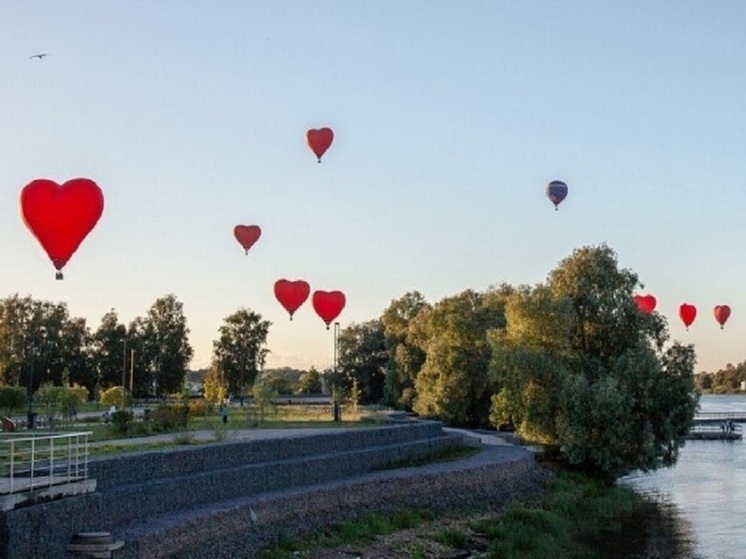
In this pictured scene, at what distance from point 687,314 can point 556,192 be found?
13.7 meters

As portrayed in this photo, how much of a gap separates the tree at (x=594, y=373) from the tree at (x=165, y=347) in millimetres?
51150

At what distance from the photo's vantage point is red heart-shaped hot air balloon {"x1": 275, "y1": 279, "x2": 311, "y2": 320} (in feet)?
154

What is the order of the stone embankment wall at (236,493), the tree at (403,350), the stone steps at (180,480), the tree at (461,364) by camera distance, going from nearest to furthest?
the stone steps at (180,480)
the stone embankment wall at (236,493)
the tree at (461,364)
the tree at (403,350)

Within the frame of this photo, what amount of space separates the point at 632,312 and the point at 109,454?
98.2 feet

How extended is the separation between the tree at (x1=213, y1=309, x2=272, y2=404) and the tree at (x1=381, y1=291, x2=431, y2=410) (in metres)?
20.6

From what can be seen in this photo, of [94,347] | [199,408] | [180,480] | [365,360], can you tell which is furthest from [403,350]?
[180,480]

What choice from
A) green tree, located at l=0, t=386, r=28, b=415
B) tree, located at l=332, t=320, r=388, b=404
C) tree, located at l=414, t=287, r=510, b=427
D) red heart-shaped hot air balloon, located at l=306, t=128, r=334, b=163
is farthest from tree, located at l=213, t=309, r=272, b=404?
red heart-shaped hot air balloon, located at l=306, t=128, r=334, b=163

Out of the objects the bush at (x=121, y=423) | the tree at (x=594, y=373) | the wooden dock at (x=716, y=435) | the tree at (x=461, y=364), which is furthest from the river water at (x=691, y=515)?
the wooden dock at (x=716, y=435)

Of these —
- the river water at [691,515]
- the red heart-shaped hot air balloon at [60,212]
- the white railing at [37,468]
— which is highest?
the red heart-shaped hot air balloon at [60,212]

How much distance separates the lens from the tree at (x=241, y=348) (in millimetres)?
111688

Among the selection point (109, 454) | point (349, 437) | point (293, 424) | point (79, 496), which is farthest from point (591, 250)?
point (79, 496)

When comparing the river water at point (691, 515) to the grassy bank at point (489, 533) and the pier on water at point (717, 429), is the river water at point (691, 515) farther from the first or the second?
the pier on water at point (717, 429)

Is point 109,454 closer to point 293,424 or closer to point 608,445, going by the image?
point 293,424

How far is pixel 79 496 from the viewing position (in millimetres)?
20562
